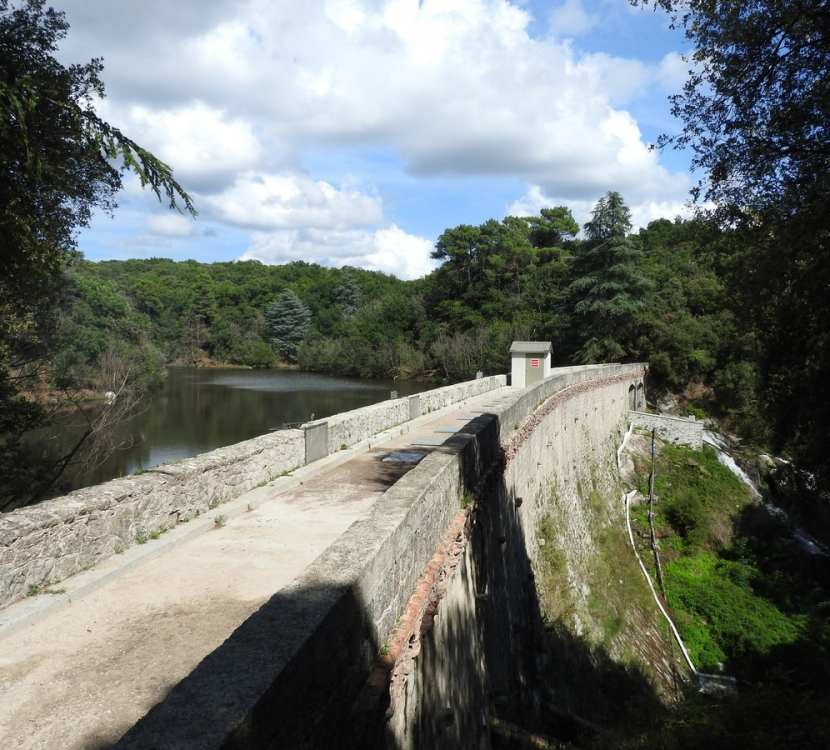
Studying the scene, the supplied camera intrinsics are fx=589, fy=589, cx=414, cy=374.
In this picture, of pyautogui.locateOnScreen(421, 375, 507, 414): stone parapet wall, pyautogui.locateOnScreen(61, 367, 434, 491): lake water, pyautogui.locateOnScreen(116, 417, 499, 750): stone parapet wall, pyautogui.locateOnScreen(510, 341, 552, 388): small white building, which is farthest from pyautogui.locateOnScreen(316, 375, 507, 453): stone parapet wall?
pyautogui.locateOnScreen(510, 341, 552, 388): small white building

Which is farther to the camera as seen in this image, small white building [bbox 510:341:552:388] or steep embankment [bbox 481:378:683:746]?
small white building [bbox 510:341:552:388]

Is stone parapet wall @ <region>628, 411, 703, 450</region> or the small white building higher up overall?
the small white building

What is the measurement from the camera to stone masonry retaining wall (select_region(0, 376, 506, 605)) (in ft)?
14.9

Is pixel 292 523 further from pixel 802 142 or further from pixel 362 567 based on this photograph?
pixel 802 142

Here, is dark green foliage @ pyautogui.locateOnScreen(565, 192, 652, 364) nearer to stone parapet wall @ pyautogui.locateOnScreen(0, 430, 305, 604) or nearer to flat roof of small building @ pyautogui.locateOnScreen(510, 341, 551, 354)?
flat roof of small building @ pyautogui.locateOnScreen(510, 341, 551, 354)

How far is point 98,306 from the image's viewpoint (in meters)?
39.1

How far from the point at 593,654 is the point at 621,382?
16556 millimetres

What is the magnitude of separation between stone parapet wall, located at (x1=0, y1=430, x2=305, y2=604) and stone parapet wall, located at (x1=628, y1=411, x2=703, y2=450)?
71.2 feet

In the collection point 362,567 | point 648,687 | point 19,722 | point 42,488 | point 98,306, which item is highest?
point 98,306

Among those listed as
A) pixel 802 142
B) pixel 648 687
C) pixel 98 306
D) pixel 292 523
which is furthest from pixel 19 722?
pixel 98 306

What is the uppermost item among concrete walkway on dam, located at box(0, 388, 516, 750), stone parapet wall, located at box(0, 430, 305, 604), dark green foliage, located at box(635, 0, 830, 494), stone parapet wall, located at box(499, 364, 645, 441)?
dark green foliage, located at box(635, 0, 830, 494)

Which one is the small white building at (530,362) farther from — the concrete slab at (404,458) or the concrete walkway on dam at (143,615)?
the concrete walkway on dam at (143,615)

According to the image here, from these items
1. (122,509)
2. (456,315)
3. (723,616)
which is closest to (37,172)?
(122,509)

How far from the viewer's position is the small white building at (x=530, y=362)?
23453 mm
